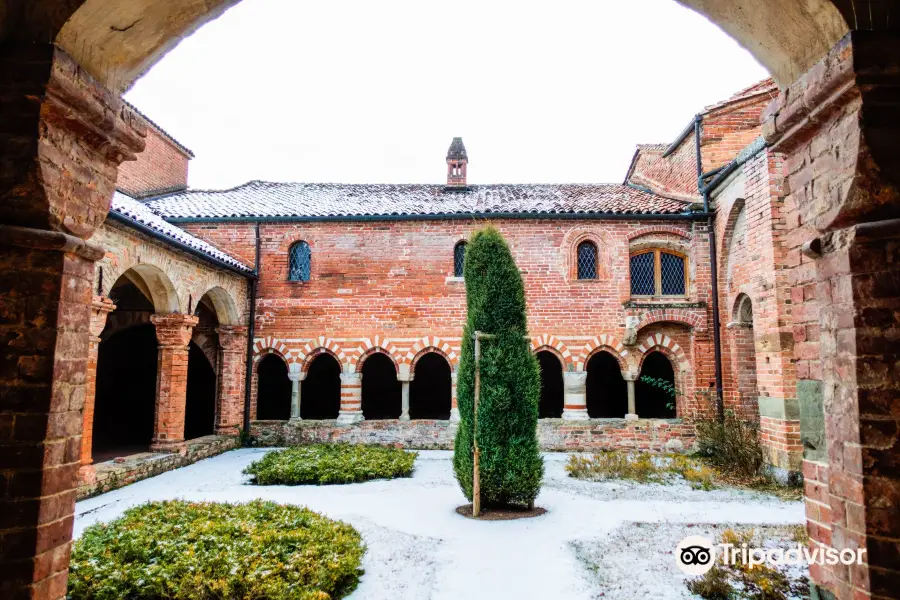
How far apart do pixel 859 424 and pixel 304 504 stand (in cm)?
656

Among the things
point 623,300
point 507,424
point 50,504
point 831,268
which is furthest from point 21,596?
point 623,300

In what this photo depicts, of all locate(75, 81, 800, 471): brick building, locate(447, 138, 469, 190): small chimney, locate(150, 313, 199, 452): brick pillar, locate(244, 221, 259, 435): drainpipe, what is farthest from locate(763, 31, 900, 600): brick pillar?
locate(447, 138, 469, 190): small chimney

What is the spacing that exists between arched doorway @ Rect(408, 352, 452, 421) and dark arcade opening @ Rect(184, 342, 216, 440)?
4.28 meters

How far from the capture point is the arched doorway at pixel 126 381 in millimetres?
13484

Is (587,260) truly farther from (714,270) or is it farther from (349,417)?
(349,417)

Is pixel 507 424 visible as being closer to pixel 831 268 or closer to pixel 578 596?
pixel 578 596

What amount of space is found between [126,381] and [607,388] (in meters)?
13.4

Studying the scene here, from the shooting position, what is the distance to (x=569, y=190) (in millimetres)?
15117

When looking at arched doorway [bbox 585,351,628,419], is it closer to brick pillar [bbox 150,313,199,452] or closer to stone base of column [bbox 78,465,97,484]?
brick pillar [bbox 150,313,199,452]

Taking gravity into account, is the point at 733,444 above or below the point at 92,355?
below

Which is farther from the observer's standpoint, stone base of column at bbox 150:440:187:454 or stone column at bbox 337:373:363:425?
stone column at bbox 337:373:363:425

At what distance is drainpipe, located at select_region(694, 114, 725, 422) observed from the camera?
11.8m

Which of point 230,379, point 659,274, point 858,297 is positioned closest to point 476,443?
point 858,297

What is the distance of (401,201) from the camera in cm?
1434
